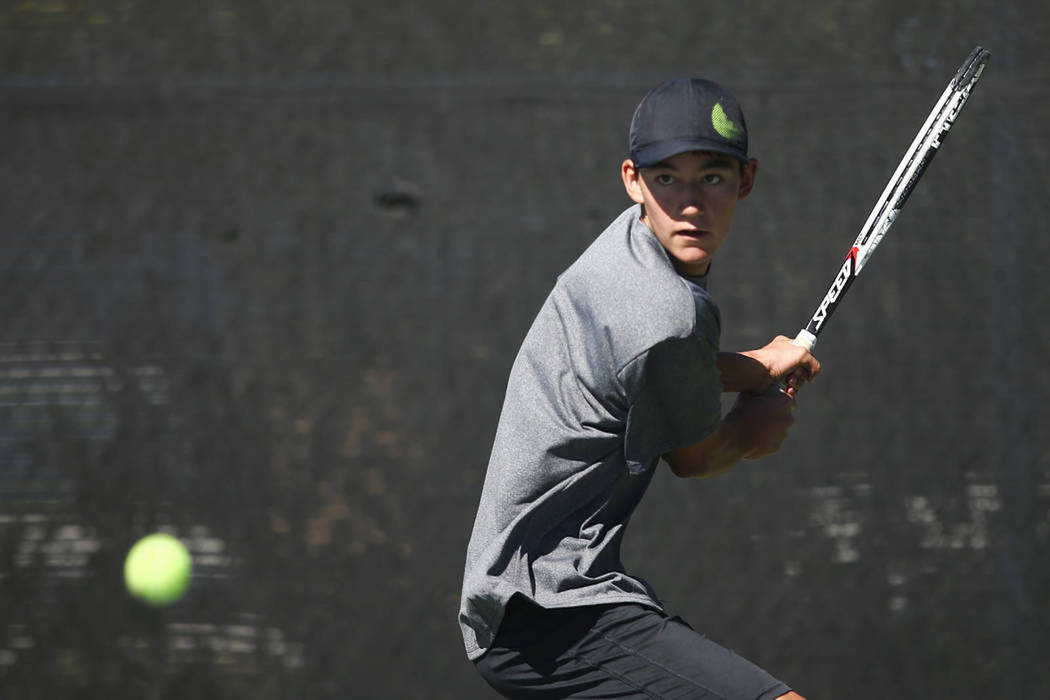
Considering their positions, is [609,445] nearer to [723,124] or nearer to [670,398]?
[670,398]

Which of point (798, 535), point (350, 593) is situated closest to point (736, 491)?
point (798, 535)

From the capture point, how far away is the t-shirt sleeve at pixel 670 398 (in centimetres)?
184

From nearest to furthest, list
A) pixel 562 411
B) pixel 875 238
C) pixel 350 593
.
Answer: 1. pixel 562 411
2. pixel 875 238
3. pixel 350 593

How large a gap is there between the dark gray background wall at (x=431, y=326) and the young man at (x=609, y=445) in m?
1.61

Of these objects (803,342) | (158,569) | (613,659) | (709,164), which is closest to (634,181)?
(709,164)

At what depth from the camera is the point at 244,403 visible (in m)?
3.63

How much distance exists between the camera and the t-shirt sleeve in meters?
1.84

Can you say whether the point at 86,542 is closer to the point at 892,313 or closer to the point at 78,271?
the point at 78,271

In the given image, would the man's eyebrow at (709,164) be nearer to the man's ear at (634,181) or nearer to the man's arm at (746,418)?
the man's ear at (634,181)

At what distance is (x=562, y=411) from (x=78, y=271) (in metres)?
2.26

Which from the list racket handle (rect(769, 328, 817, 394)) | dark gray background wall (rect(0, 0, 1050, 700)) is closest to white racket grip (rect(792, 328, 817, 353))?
racket handle (rect(769, 328, 817, 394))

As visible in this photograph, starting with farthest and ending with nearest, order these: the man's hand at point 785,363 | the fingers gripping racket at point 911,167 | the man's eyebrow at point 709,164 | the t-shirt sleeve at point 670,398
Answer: the fingers gripping racket at point 911,167
the man's hand at point 785,363
the man's eyebrow at point 709,164
the t-shirt sleeve at point 670,398

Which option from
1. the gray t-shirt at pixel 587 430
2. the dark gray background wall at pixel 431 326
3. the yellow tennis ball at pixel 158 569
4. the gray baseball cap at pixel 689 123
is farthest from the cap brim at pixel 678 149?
the yellow tennis ball at pixel 158 569

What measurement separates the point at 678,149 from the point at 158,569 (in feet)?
7.77
